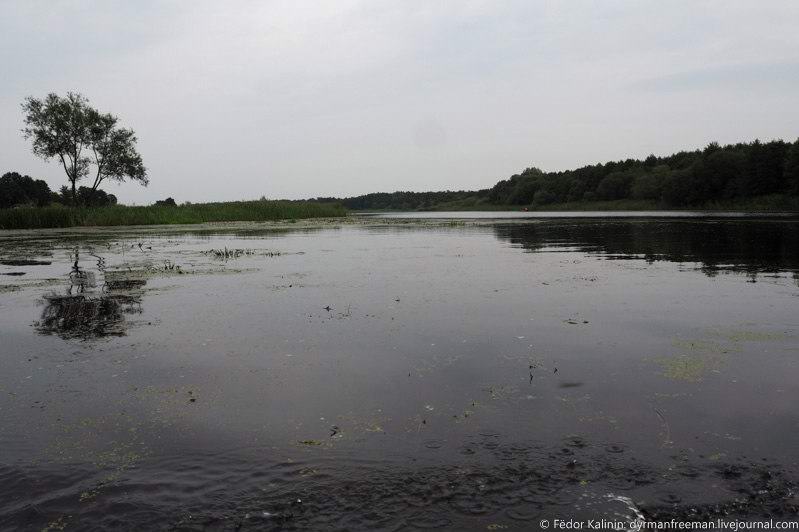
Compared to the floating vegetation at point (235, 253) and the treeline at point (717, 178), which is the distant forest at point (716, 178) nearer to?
the treeline at point (717, 178)

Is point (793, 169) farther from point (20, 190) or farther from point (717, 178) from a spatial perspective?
point (20, 190)

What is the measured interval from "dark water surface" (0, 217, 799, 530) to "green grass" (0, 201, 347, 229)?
1539 inches

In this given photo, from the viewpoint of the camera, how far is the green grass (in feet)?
150

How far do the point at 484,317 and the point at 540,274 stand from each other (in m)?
6.52

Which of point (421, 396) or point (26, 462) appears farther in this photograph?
point (421, 396)

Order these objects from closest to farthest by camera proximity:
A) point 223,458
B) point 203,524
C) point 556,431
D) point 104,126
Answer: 1. point 203,524
2. point 223,458
3. point 556,431
4. point 104,126

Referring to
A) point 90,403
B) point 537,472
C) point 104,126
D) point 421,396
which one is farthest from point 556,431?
point 104,126

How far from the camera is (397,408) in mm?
5934

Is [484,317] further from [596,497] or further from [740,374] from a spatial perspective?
[596,497]

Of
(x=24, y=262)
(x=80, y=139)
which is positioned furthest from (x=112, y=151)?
(x=24, y=262)

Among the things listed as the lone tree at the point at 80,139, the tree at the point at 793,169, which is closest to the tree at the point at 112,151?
the lone tree at the point at 80,139

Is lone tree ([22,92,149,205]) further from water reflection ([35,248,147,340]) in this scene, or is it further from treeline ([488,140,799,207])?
treeline ([488,140,799,207])

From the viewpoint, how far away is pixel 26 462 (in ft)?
15.5

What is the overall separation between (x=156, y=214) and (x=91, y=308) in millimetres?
46464
